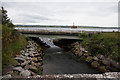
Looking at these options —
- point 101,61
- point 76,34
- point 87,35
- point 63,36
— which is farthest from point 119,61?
point 63,36

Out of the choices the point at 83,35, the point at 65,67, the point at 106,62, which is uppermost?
the point at 83,35

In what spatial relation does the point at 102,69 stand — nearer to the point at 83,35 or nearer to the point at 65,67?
the point at 65,67

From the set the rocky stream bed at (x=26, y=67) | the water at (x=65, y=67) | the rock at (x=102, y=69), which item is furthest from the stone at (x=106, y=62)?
the rocky stream bed at (x=26, y=67)

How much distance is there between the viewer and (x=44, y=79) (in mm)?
1658

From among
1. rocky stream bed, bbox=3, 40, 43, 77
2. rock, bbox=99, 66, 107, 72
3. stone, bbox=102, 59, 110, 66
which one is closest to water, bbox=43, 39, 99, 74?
rock, bbox=99, 66, 107, 72

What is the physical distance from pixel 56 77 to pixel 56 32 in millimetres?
13316

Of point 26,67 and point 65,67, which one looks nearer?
point 26,67

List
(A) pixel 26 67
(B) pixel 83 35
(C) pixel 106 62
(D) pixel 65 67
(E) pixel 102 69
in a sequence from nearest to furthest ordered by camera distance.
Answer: (A) pixel 26 67 < (E) pixel 102 69 < (C) pixel 106 62 < (D) pixel 65 67 < (B) pixel 83 35

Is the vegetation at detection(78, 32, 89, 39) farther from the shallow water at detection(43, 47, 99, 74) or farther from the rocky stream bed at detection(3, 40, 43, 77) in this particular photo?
the rocky stream bed at detection(3, 40, 43, 77)

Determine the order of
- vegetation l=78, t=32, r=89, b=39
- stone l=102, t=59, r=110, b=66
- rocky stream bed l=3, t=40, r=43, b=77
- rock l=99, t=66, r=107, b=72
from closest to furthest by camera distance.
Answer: rocky stream bed l=3, t=40, r=43, b=77 → rock l=99, t=66, r=107, b=72 → stone l=102, t=59, r=110, b=66 → vegetation l=78, t=32, r=89, b=39

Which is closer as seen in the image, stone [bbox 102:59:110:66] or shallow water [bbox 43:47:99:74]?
shallow water [bbox 43:47:99:74]

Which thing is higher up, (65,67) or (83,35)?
(83,35)

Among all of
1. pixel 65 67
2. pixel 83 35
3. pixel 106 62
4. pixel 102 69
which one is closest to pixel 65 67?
pixel 65 67

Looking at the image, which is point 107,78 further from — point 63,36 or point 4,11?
point 63,36
